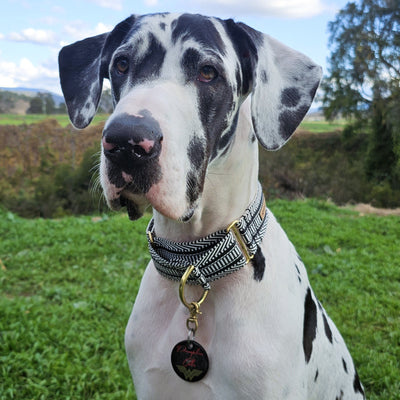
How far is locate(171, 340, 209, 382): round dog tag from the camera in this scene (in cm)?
168

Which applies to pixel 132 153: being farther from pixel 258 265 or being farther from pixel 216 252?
pixel 258 265

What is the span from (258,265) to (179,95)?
0.72 metres

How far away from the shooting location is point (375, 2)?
2302cm

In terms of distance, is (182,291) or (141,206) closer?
(141,206)

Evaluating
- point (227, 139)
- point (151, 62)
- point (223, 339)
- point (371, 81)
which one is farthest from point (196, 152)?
point (371, 81)

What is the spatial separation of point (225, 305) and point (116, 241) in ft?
16.6

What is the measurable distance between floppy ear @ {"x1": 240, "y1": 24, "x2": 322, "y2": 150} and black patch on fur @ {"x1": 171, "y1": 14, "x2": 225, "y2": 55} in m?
0.13

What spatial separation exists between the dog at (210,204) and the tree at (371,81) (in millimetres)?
19574

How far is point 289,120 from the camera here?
1715 millimetres

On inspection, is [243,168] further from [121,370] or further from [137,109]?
[121,370]

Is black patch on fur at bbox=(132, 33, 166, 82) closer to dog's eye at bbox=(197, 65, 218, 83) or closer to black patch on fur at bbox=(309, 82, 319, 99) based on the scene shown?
dog's eye at bbox=(197, 65, 218, 83)

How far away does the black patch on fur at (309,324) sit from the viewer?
1.80 metres

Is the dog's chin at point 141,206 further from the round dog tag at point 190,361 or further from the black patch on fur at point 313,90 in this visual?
the black patch on fur at point 313,90

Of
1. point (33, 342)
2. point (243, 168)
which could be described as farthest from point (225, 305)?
point (33, 342)
